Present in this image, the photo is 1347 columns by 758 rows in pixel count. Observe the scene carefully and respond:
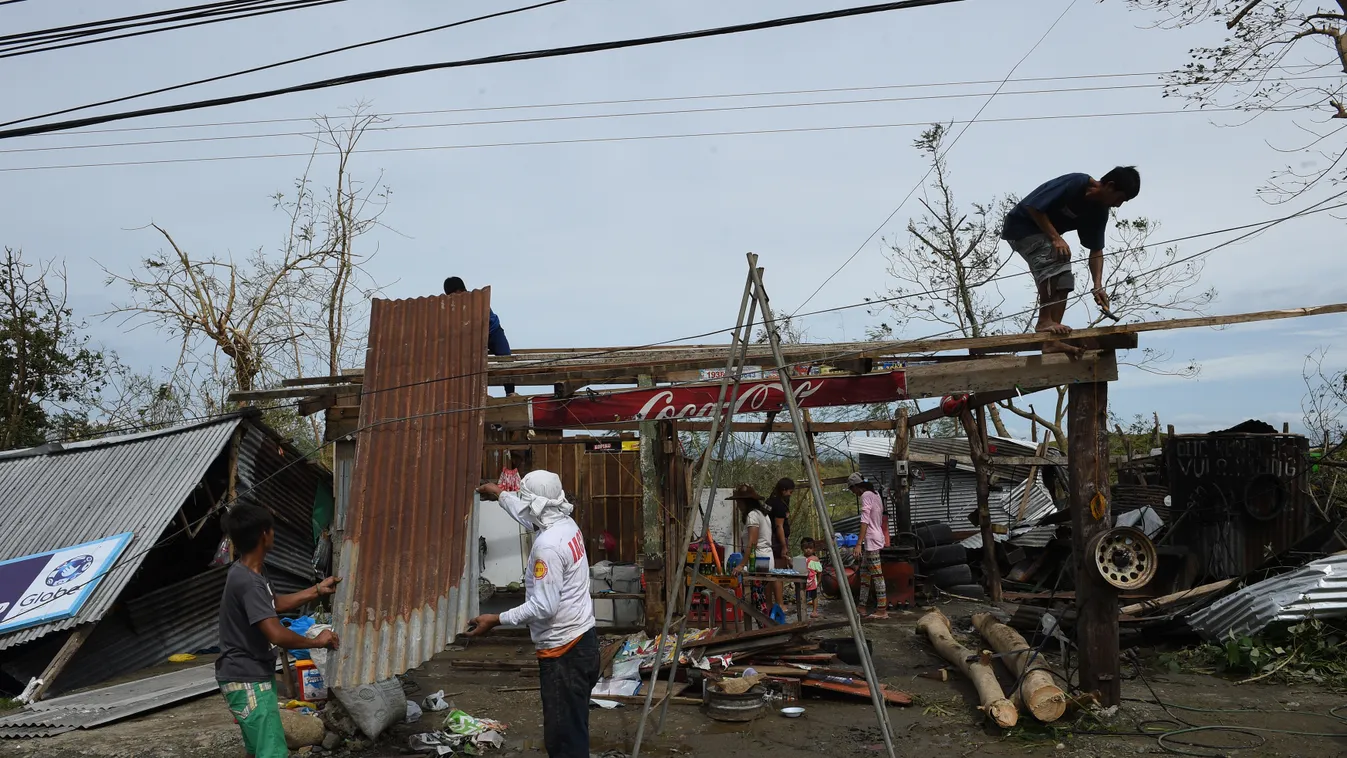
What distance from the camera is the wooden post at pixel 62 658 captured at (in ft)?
31.8

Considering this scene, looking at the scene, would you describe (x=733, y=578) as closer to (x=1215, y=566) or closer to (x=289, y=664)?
(x=289, y=664)

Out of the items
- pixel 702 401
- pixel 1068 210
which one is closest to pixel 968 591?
pixel 702 401

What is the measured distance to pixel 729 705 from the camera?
316 inches

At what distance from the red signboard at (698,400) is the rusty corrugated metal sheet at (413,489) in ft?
4.80

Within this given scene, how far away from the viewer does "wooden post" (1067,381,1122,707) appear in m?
7.77

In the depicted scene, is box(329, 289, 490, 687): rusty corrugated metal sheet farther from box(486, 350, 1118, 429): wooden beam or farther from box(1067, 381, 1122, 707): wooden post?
box(1067, 381, 1122, 707): wooden post

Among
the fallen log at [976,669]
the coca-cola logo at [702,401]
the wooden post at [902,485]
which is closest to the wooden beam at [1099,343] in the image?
the coca-cola logo at [702,401]

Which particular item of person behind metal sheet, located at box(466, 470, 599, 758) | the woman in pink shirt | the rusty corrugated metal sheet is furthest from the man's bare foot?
the woman in pink shirt

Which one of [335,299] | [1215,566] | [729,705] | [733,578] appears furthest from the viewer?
[335,299]

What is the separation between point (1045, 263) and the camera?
26.0ft

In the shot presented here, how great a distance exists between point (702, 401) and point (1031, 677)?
3.66m

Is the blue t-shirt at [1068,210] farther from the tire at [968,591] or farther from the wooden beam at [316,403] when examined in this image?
the tire at [968,591]

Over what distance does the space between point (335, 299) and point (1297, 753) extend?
19.8 m

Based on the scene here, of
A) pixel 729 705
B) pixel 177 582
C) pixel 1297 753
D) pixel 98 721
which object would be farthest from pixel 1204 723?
pixel 177 582
